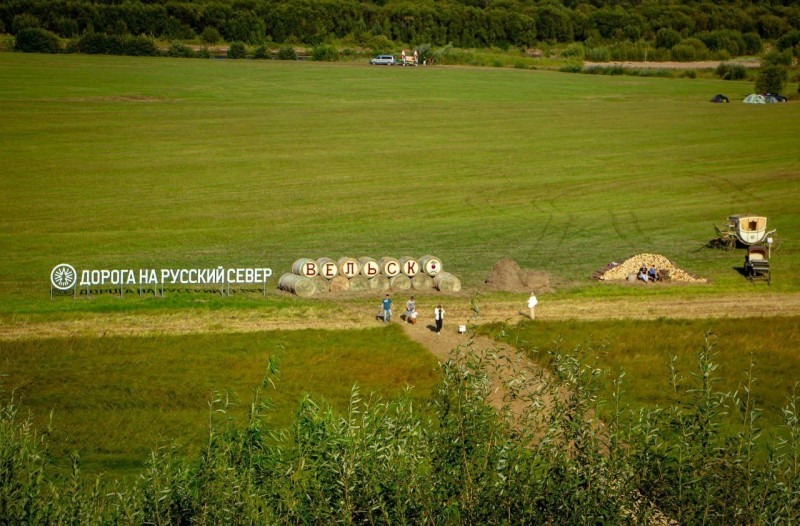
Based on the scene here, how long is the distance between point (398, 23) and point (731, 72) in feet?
182

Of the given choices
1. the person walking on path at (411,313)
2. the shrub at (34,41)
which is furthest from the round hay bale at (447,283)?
the shrub at (34,41)

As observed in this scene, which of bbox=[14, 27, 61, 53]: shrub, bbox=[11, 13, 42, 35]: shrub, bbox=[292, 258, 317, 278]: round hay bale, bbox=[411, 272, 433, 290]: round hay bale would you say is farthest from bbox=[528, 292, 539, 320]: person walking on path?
bbox=[11, 13, 42, 35]: shrub

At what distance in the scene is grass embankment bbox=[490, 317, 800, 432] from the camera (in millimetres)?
43531

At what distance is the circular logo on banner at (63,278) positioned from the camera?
5901 centimetres

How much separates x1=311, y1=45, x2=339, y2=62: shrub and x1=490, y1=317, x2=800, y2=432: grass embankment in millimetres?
118199

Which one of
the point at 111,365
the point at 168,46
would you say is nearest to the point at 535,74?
the point at 168,46

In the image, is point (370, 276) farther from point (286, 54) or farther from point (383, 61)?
point (286, 54)

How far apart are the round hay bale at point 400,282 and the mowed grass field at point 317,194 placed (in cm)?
404

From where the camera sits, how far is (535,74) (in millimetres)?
157000

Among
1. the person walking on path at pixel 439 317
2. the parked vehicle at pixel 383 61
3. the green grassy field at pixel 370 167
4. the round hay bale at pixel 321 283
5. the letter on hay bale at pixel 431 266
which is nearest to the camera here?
the person walking on path at pixel 439 317

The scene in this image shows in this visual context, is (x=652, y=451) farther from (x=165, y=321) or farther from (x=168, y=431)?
(x=165, y=321)

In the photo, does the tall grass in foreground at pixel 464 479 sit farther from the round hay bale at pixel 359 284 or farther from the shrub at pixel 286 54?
the shrub at pixel 286 54

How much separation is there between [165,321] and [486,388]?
102 ft

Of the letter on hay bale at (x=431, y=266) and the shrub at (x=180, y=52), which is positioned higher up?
the shrub at (x=180, y=52)
